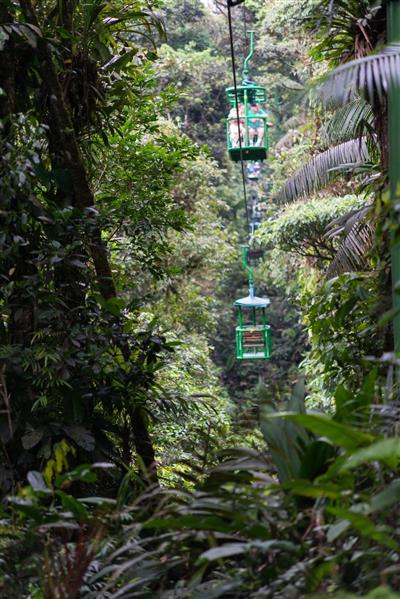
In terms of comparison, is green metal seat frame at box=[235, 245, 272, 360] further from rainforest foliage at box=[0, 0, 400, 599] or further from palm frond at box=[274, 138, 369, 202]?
rainforest foliage at box=[0, 0, 400, 599]

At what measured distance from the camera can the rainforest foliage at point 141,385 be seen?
4.45ft

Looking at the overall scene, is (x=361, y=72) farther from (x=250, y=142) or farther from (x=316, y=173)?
(x=250, y=142)

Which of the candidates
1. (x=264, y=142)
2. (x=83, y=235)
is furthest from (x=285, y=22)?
(x=83, y=235)

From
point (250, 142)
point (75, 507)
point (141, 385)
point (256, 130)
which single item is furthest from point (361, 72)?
point (256, 130)

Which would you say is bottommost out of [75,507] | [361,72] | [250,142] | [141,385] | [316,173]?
[75,507]

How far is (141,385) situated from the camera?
283 centimetres

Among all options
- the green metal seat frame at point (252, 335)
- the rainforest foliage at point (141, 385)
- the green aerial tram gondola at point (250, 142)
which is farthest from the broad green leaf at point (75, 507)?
the green metal seat frame at point (252, 335)

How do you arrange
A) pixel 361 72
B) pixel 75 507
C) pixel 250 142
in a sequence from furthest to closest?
pixel 250 142, pixel 361 72, pixel 75 507

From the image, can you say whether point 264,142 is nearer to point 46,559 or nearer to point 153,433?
point 153,433

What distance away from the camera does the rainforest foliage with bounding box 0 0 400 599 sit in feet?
4.45

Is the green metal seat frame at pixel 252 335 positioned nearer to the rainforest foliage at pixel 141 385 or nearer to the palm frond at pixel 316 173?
the palm frond at pixel 316 173

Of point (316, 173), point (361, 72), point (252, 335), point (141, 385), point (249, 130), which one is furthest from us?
point (252, 335)

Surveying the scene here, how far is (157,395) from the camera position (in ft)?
9.33

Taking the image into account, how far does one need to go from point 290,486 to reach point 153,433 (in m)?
3.96
